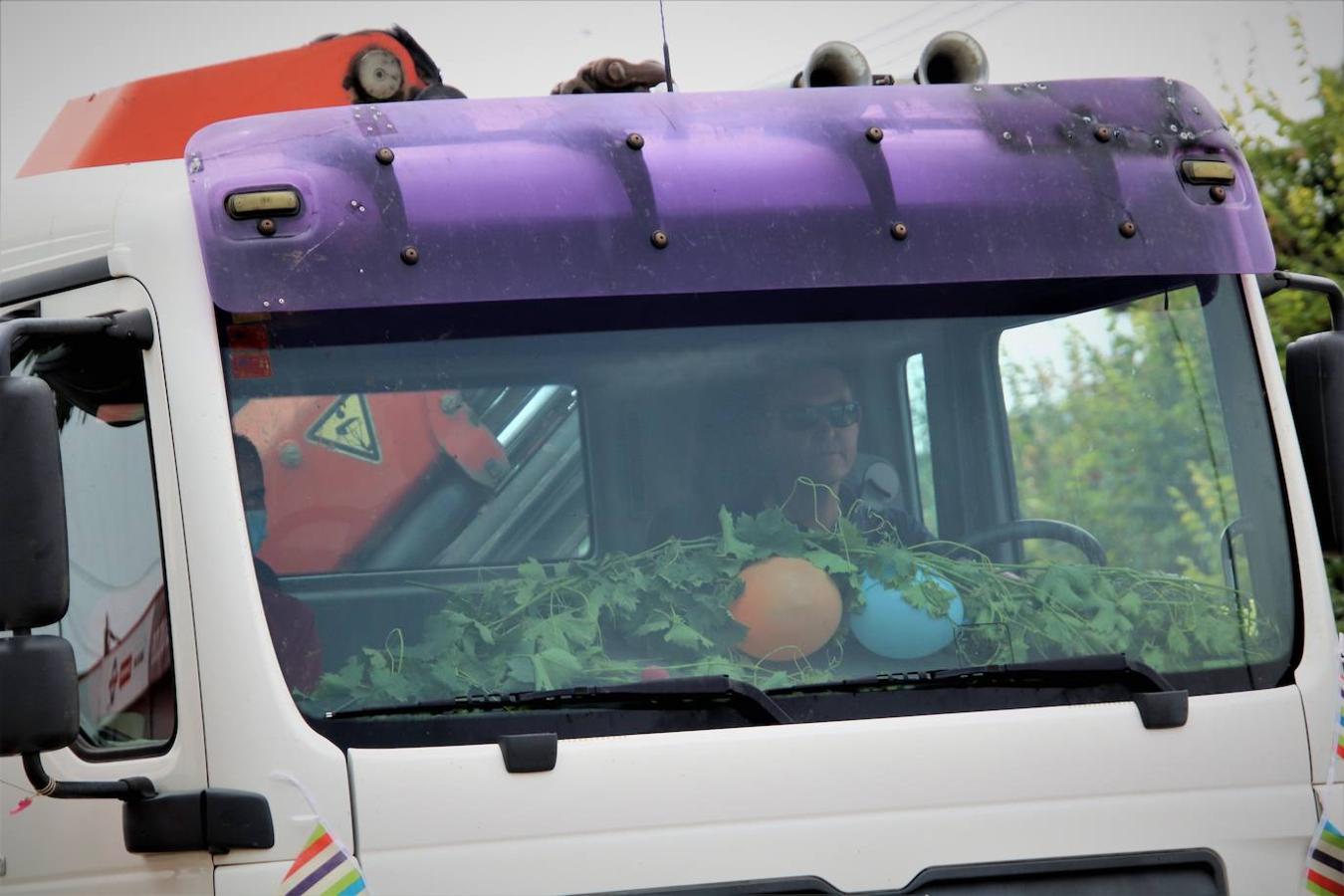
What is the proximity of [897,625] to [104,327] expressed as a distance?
1.68 metres

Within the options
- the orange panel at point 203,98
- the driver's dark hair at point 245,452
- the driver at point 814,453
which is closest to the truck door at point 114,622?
the driver's dark hair at point 245,452

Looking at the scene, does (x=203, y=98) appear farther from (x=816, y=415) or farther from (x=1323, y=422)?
(x=1323, y=422)

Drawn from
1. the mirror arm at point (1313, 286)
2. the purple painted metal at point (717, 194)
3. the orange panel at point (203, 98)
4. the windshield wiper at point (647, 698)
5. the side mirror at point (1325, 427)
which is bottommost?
the windshield wiper at point (647, 698)

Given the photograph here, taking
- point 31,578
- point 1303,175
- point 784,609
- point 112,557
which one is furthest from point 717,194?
point 1303,175

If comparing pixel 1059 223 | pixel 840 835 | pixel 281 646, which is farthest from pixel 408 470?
pixel 1059 223

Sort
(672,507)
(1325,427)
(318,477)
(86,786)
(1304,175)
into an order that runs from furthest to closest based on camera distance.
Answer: (1304,175) → (1325,427) → (672,507) → (318,477) → (86,786)

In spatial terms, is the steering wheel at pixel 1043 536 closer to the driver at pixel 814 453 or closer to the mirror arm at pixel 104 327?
the driver at pixel 814 453

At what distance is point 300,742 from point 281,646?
7.7 inches

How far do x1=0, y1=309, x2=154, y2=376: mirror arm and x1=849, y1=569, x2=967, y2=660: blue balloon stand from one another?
152 centimetres

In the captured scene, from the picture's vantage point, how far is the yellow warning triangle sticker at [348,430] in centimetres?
345

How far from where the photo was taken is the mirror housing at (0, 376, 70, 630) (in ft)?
9.75

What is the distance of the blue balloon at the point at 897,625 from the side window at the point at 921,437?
0.18m

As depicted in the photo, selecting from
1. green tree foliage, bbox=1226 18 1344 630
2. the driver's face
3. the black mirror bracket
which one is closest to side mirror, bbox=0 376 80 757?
the driver's face

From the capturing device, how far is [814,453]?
12.0 feet
